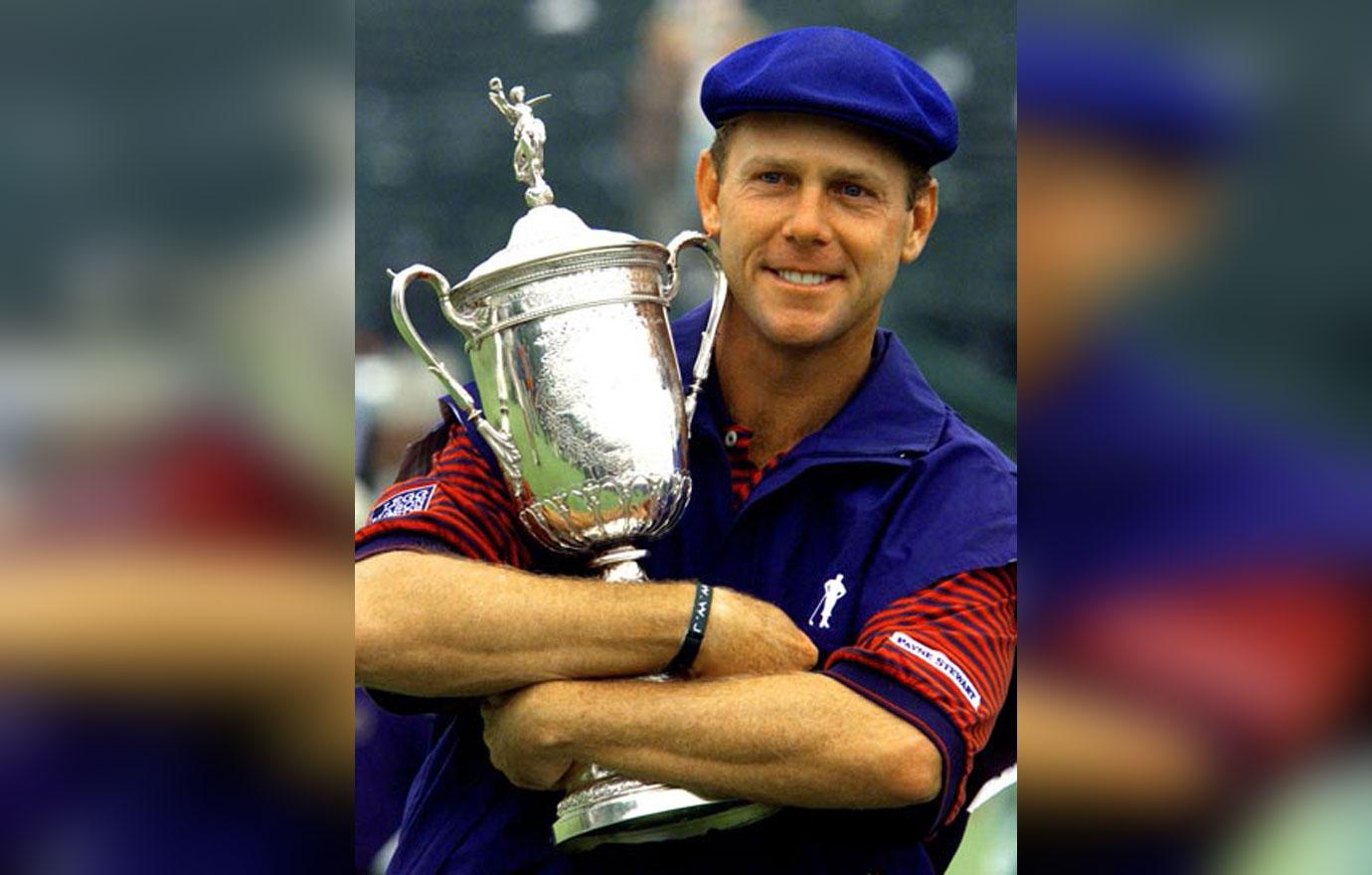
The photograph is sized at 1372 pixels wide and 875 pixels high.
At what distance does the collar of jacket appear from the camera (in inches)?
83.4

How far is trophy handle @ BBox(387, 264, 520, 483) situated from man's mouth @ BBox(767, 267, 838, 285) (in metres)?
0.39

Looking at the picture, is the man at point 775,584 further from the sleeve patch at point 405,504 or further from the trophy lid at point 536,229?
the trophy lid at point 536,229

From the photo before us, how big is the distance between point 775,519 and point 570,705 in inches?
14.5

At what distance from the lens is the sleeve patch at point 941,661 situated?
1935 mm

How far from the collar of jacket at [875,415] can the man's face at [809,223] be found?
3.9 inches

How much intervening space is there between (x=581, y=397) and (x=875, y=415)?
0.42 meters

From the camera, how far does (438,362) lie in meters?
1.98
